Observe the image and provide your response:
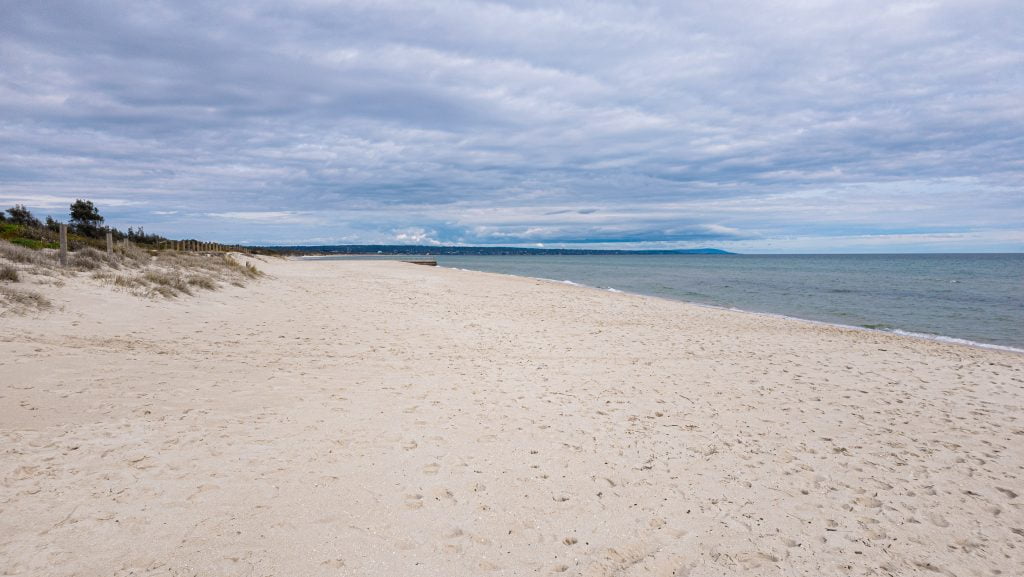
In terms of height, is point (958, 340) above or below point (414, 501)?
below

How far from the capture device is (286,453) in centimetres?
550

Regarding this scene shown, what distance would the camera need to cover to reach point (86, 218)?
42594 mm

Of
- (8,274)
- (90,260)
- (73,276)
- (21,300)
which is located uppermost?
(90,260)

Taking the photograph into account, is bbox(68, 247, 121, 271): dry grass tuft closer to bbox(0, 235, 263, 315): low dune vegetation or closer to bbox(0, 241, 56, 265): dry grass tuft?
bbox(0, 235, 263, 315): low dune vegetation

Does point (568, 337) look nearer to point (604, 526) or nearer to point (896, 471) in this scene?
point (896, 471)

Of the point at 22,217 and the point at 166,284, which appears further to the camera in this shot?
the point at 22,217

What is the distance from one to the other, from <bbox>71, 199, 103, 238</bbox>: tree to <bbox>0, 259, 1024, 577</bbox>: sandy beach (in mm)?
38319

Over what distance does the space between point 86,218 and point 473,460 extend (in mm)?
51160

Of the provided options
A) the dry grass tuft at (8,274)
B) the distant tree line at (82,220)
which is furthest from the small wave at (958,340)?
the distant tree line at (82,220)

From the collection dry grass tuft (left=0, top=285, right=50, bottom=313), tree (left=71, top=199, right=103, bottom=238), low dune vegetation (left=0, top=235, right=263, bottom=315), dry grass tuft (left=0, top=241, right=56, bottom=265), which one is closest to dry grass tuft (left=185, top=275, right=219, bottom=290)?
low dune vegetation (left=0, top=235, right=263, bottom=315)

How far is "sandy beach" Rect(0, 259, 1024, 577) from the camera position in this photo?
4.04m

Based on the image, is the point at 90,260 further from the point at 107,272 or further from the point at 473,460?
the point at 473,460

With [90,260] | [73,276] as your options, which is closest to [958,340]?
[73,276]

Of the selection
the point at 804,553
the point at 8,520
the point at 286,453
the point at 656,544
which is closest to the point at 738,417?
the point at 804,553
